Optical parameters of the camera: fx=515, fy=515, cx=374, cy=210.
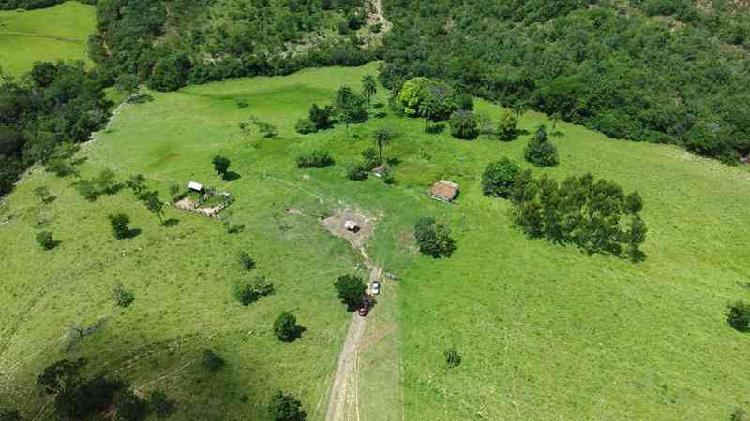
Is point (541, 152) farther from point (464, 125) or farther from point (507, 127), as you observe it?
point (464, 125)

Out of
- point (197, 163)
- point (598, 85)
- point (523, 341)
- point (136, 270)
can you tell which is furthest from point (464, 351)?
point (598, 85)

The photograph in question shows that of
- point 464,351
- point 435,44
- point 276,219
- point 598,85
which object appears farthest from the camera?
point 435,44

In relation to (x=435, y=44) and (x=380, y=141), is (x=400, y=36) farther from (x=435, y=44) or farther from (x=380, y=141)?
(x=380, y=141)

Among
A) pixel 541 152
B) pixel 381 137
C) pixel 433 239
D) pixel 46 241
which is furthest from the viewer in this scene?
pixel 381 137

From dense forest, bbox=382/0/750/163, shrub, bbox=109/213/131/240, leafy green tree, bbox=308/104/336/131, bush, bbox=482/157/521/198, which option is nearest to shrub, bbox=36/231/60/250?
shrub, bbox=109/213/131/240

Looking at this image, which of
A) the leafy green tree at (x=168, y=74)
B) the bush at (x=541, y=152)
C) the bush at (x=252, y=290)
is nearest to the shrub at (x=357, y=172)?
the bush at (x=252, y=290)

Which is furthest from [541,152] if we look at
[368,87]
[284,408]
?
[284,408]
